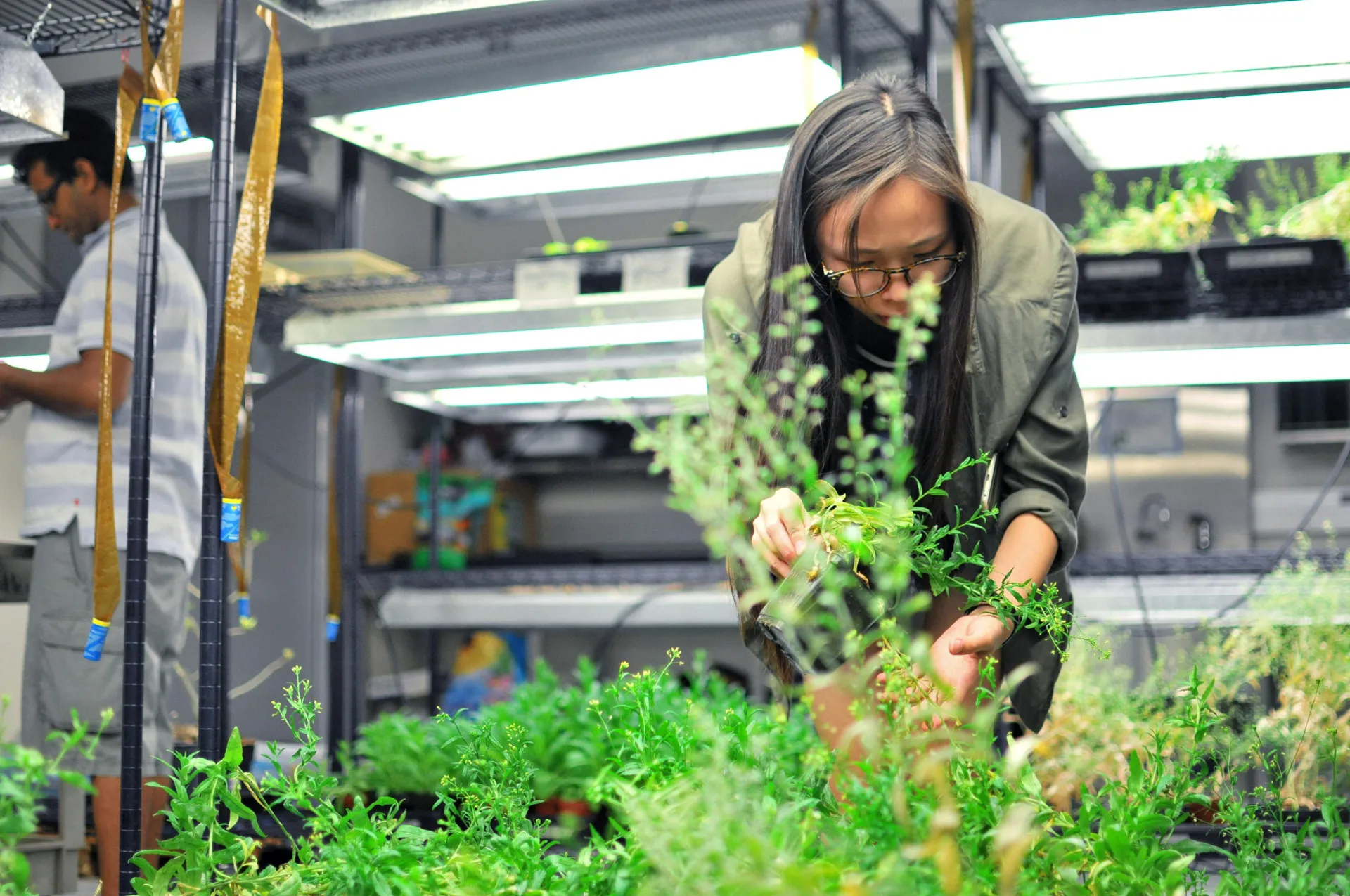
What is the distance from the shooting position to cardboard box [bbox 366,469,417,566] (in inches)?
173

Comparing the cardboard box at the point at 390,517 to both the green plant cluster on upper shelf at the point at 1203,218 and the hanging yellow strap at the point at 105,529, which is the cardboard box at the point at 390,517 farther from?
the hanging yellow strap at the point at 105,529

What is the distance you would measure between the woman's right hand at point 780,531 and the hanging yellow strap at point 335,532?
2477mm

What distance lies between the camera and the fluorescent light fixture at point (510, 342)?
8.56 feet

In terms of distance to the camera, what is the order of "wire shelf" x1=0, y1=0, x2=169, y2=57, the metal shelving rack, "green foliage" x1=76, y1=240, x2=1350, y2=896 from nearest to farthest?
"green foliage" x1=76, y1=240, x2=1350, y2=896
the metal shelving rack
"wire shelf" x1=0, y1=0, x2=169, y2=57

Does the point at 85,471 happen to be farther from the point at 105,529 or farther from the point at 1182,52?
the point at 1182,52

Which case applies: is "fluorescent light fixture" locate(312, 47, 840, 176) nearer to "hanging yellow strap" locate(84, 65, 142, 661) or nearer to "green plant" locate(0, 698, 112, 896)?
"hanging yellow strap" locate(84, 65, 142, 661)

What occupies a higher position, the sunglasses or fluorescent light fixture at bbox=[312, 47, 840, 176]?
fluorescent light fixture at bbox=[312, 47, 840, 176]

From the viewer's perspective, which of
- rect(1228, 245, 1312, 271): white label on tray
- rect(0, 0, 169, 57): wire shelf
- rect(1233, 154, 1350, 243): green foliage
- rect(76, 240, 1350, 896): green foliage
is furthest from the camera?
rect(1233, 154, 1350, 243): green foliage

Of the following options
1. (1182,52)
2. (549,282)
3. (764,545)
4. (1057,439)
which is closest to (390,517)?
(549,282)

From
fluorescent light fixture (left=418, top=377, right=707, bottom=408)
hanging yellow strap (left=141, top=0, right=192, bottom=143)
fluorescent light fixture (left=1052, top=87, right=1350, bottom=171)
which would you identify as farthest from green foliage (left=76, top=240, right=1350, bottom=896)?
fluorescent light fixture (left=418, top=377, right=707, bottom=408)

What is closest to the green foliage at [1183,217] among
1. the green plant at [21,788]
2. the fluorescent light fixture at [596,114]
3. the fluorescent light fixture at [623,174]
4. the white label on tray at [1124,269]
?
the white label on tray at [1124,269]

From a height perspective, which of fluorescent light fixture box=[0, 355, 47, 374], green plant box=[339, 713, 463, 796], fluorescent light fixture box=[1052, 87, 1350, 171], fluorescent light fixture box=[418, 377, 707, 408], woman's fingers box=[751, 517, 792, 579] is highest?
fluorescent light fixture box=[1052, 87, 1350, 171]

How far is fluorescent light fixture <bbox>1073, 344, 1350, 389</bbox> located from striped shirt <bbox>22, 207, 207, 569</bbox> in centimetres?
168

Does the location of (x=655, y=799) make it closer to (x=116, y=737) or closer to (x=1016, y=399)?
(x=1016, y=399)
